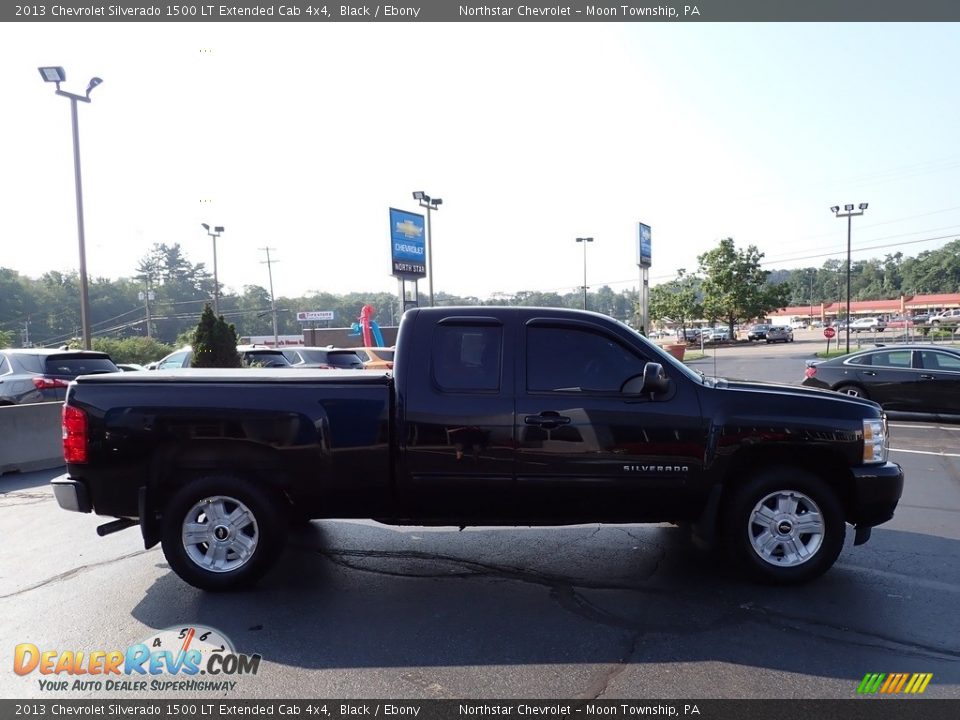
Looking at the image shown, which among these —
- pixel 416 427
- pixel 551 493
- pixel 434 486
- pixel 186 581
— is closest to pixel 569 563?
pixel 551 493

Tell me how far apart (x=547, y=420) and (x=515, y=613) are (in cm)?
128

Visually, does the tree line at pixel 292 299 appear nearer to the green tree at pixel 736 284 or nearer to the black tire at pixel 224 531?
the green tree at pixel 736 284

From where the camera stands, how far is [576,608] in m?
4.43

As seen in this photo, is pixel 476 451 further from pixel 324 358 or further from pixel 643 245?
pixel 643 245

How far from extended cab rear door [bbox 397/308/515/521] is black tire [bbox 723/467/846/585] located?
65.8 inches

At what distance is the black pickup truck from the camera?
15.3 feet

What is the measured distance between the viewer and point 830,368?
14.0 metres

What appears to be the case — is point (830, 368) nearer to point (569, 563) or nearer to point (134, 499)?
point (569, 563)

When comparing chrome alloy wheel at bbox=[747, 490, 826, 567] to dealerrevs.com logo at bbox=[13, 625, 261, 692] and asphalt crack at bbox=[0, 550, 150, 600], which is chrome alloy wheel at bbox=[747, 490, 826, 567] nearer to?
dealerrevs.com logo at bbox=[13, 625, 261, 692]

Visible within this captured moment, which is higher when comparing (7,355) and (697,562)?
(7,355)

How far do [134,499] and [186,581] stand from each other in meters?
0.69

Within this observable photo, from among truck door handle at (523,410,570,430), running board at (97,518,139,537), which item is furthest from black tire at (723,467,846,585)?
running board at (97,518,139,537)

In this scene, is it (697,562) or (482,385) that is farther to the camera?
(697,562)

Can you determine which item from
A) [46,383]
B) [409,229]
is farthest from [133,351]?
[46,383]
